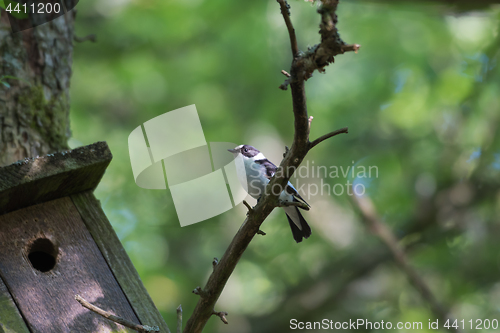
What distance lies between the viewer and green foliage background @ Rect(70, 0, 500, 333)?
712 cm

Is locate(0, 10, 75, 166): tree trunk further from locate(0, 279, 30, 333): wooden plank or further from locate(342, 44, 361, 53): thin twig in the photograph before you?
locate(342, 44, 361, 53): thin twig

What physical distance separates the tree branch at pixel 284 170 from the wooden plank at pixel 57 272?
591 millimetres

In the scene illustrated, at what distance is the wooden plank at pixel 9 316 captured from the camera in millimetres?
2100

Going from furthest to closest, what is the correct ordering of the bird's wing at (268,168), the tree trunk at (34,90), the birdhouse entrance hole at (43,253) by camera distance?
the bird's wing at (268,168) < the tree trunk at (34,90) < the birdhouse entrance hole at (43,253)


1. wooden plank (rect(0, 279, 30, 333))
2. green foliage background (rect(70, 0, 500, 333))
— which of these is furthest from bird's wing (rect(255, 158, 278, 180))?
green foliage background (rect(70, 0, 500, 333))

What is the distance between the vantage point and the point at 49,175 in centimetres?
238

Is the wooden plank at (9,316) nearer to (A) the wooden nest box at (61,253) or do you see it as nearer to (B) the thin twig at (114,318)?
(A) the wooden nest box at (61,253)

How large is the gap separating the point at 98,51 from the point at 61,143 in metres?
4.19

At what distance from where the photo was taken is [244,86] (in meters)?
8.09

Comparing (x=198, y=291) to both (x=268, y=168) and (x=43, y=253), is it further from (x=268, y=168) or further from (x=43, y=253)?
(x=268, y=168)

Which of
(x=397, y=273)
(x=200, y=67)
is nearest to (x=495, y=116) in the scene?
(x=397, y=273)

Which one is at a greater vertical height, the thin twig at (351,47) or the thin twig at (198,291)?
the thin twig at (351,47)

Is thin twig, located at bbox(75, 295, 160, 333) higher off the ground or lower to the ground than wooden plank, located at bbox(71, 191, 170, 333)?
lower

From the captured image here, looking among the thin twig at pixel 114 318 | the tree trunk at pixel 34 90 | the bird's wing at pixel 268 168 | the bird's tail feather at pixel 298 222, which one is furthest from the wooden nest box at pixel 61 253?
the bird's wing at pixel 268 168
